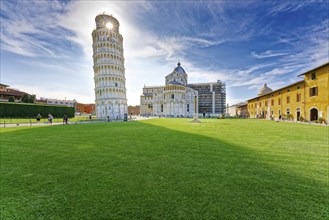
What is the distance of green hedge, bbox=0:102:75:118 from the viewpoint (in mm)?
30850

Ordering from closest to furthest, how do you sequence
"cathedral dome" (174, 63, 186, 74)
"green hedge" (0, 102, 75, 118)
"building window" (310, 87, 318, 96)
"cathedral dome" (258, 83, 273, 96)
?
1. "building window" (310, 87, 318, 96)
2. "green hedge" (0, 102, 75, 118)
3. "cathedral dome" (258, 83, 273, 96)
4. "cathedral dome" (174, 63, 186, 74)

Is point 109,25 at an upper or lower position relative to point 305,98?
upper

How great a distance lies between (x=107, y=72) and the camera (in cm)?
4784

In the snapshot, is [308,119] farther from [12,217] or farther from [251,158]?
[12,217]

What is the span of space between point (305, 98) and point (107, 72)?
4704cm

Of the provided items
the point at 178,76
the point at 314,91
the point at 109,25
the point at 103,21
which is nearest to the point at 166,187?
the point at 314,91

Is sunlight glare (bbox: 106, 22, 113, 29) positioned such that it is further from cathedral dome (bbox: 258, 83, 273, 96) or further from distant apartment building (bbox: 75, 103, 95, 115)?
cathedral dome (bbox: 258, 83, 273, 96)

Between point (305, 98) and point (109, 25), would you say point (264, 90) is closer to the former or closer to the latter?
point (305, 98)

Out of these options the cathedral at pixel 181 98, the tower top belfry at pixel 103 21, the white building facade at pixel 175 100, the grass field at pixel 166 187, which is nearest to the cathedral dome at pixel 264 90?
the cathedral at pixel 181 98

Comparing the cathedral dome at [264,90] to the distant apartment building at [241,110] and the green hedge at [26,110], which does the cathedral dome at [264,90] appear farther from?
the green hedge at [26,110]

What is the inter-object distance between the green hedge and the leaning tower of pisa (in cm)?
1103

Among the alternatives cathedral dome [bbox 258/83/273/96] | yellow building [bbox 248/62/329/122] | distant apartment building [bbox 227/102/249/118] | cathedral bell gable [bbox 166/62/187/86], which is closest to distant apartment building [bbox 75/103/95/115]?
cathedral bell gable [bbox 166/62/187/86]

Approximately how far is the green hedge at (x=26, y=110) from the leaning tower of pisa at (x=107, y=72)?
11.0 meters

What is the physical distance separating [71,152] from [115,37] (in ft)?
167
